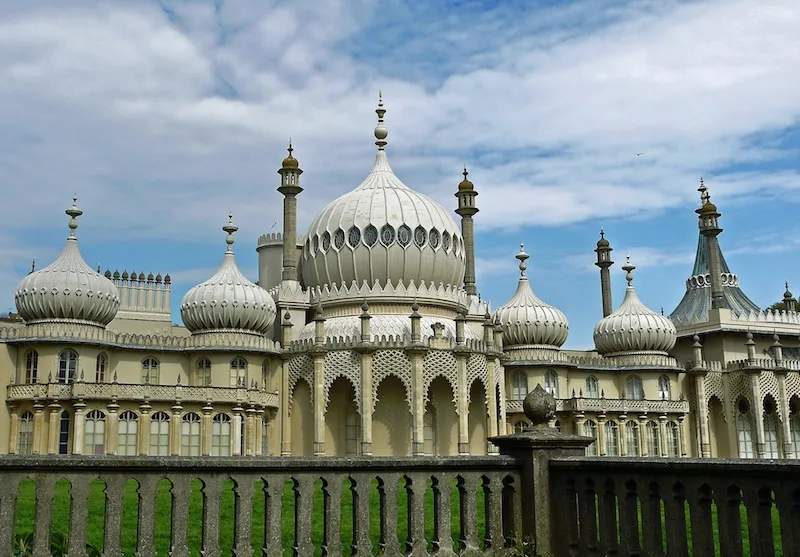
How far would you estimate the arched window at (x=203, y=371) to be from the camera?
30.1 m

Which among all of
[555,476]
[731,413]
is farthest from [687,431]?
[555,476]

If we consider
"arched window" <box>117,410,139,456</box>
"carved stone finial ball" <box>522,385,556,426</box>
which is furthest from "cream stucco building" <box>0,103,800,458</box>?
"carved stone finial ball" <box>522,385,556,426</box>

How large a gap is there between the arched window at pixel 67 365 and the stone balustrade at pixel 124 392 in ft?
2.02

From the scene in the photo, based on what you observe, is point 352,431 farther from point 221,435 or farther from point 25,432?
point 25,432

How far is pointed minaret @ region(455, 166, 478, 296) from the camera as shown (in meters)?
38.8

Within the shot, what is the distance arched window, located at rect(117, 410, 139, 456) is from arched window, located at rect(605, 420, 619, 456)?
1910cm

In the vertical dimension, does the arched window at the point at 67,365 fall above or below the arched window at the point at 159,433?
above

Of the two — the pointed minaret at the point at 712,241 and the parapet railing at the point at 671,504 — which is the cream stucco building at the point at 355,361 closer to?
the pointed minaret at the point at 712,241

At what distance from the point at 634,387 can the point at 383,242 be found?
45.3 feet

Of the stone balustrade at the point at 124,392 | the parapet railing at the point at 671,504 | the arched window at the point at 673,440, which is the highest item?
the stone balustrade at the point at 124,392

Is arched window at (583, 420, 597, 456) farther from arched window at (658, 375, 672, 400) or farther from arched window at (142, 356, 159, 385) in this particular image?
arched window at (142, 356, 159, 385)

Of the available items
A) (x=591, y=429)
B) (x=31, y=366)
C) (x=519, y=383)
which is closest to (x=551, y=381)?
(x=519, y=383)

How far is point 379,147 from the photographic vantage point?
36.9 m

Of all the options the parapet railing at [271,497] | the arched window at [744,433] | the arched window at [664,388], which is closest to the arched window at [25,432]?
the parapet railing at [271,497]
